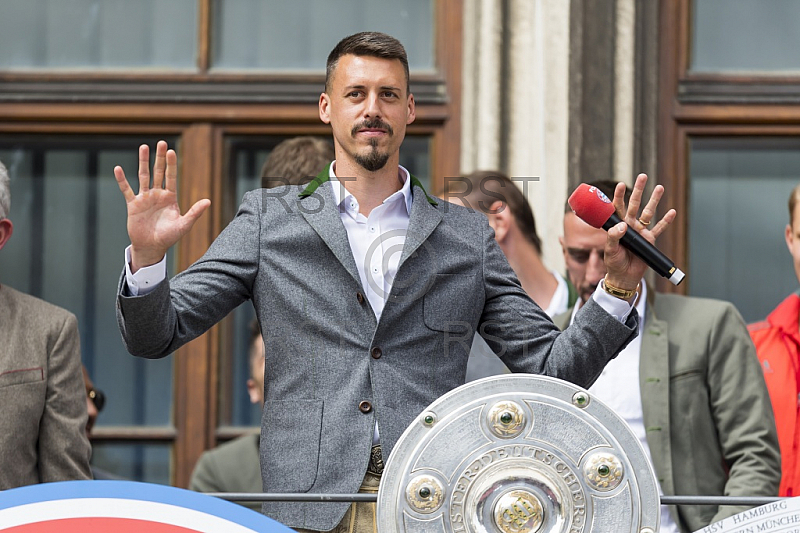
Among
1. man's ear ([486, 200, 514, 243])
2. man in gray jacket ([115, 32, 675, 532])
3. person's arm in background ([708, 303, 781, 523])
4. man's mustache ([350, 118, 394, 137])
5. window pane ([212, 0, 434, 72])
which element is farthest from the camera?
window pane ([212, 0, 434, 72])

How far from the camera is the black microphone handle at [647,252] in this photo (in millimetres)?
2180

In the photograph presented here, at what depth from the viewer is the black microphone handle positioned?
218 centimetres

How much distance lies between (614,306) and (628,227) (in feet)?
0.59

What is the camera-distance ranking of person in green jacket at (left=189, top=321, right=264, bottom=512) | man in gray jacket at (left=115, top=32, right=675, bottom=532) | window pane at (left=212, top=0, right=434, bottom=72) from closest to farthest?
man in gray jacket at (left=115, top=32, right=675, bottom=532) < person in green jacket at (left=189, top=321, right=264, bottom=512) < window pane at (left=212, top=0, right=434, bottom=72)

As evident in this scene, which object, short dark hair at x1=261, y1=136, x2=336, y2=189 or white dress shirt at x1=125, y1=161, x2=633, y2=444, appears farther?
short dark hair at x1=261, y1=136, x2=336, y2=189

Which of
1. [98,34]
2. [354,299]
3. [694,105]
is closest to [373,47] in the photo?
[354,299]

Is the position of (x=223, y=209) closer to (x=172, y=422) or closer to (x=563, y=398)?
A: (x=172, y=422)

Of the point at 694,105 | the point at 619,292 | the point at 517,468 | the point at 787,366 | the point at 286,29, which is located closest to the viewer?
the point at 517,468

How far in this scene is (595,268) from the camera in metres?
3.37

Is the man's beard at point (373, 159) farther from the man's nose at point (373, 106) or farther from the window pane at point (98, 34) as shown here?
the window pane at point (98, 34)

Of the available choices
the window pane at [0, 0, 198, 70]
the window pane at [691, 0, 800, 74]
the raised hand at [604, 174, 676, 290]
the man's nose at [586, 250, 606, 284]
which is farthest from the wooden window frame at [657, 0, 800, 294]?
the raised hand at [604, 174, 676, 290]

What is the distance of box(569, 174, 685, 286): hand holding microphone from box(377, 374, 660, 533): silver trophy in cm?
33

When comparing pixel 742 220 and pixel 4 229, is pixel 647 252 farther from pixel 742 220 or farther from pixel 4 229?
pixel 742 220

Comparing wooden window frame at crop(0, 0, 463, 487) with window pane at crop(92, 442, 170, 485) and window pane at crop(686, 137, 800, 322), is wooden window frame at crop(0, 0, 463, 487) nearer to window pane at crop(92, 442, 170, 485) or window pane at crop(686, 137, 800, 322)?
window pane at crop(92, 442, 170, 485)
